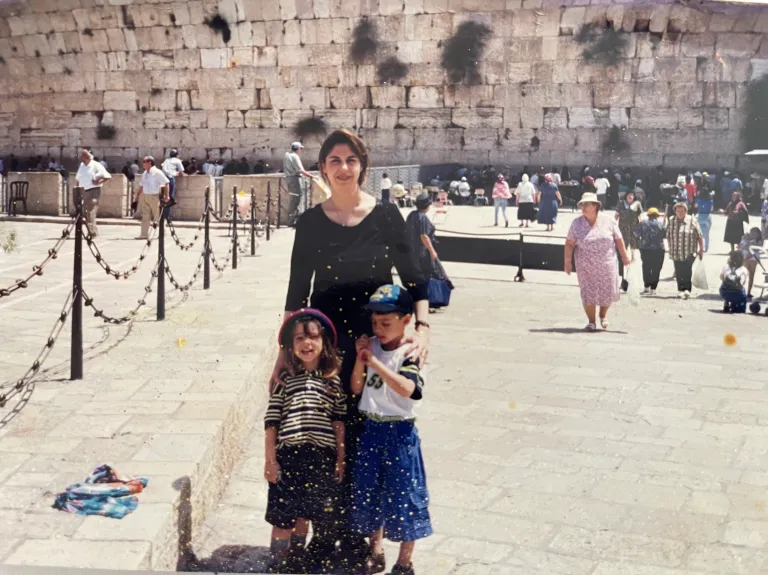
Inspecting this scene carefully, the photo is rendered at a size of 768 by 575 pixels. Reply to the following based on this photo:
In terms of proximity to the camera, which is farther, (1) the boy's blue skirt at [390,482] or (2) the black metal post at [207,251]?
(2) the black metal post at [207,251]

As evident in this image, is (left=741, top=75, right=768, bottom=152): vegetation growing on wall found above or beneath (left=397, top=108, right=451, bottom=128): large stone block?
beneath

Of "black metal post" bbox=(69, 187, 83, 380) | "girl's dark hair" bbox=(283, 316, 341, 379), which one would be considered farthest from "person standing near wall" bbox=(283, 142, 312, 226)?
"girl's dark hair" bbox=(283, 316, 341, 379)

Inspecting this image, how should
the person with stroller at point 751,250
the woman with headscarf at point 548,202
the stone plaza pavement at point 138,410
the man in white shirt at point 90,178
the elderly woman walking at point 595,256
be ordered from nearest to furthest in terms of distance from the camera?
1. the stone plaza pavement at point 138,410
2. the person with stroller at point 751,250
3. the elderly woman walking at point 595,256
4. the woman with headscarf at point 548,202
5. the man in white shirt at point 90,178

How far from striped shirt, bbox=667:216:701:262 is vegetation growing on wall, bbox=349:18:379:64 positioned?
5.84m

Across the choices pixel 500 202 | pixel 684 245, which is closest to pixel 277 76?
pixel 500 202

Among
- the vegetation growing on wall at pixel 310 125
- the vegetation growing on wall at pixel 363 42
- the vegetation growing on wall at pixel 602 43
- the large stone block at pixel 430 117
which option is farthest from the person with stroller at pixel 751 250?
the vegetation growing on wall at pixel 363 42

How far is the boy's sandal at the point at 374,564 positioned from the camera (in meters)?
3.40

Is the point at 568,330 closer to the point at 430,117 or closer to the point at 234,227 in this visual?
the point at 234,227

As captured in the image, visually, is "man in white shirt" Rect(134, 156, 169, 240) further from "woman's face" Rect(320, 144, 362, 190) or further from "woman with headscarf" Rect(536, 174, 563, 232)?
"woman's face" Rect(320, 144, 362, 190)

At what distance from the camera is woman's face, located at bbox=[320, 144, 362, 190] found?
3.20 meters

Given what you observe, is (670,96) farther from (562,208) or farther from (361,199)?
(361,199)

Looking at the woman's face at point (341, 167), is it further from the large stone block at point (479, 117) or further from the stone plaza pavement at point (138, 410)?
the large stone block at point (479, 117)

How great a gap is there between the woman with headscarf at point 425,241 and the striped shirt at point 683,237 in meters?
1.25

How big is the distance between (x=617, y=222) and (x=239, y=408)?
11.1 feet
